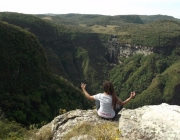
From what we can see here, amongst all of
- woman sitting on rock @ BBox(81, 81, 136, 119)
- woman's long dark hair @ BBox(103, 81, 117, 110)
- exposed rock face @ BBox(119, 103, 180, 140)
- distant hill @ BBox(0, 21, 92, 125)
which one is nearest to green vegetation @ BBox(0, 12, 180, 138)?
distant hill @ BBox(0, 21, 92, 125)

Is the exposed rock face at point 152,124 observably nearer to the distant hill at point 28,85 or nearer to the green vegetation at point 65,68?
the distant hill at point 28,85

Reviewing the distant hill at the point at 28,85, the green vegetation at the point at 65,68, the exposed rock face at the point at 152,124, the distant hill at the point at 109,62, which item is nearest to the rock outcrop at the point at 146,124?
the exposed rock face at the point at 152,124

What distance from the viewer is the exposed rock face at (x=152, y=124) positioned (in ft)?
32.8

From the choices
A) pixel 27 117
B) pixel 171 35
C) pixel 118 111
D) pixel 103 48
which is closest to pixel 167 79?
pixel 171 35

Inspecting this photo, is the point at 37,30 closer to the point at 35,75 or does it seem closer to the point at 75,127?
the point at 35,75

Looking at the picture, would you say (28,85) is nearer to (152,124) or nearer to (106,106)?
(106,106)

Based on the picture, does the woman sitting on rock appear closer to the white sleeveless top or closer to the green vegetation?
the white sleeveless top

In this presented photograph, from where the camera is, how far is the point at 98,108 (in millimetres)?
13234

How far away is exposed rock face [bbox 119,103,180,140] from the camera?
10000mm

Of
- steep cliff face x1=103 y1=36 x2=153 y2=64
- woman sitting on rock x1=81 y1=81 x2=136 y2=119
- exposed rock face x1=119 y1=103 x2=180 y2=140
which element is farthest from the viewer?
steep cliff face x1=103 y1=36 x2=153 y2=64

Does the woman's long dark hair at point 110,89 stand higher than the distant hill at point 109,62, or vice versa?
the woman's long dark hair at point 110,89

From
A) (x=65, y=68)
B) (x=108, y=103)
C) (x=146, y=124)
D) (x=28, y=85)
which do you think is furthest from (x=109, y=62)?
(x=146, y=124)

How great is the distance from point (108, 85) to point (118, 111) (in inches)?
67.0

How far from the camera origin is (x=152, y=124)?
34.4 ft
